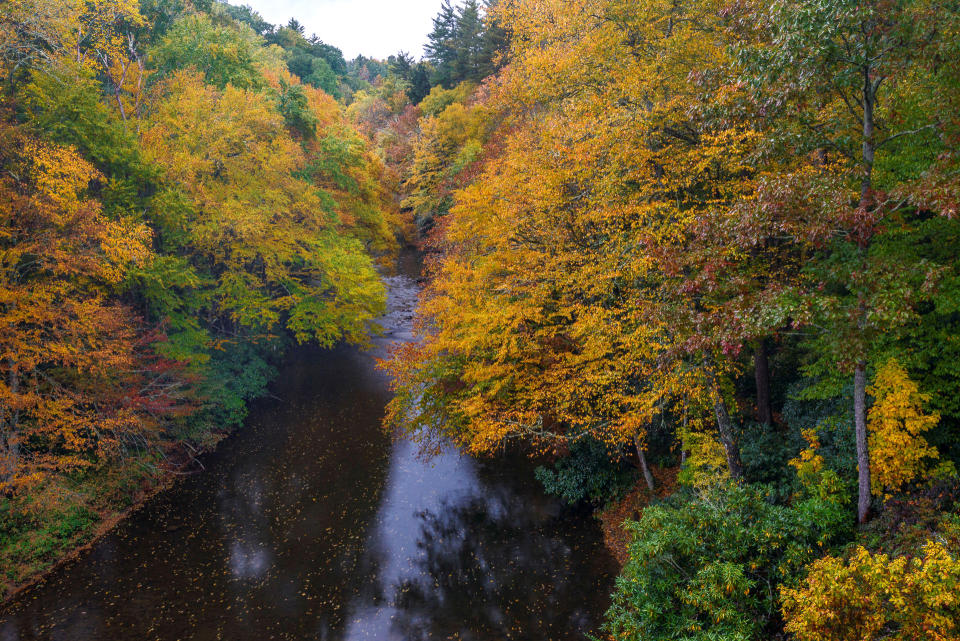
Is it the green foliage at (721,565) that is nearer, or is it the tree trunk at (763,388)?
the green foliage at (721,565)

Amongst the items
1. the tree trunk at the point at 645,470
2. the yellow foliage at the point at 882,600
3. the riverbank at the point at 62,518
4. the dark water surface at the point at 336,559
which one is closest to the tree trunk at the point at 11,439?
the riverbank at the point at 62,518

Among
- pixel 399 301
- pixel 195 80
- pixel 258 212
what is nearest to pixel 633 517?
pixel 258 212

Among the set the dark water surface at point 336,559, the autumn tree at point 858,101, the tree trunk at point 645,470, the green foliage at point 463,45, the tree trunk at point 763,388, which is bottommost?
the dark water surface at point 336,559

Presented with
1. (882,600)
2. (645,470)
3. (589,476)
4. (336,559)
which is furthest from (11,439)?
(882,600)

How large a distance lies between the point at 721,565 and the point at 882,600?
6.79ft

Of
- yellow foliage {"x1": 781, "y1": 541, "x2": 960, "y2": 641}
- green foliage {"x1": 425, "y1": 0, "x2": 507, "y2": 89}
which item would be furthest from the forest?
green foliage {"x1": 425, "y1": 0, "x2": 507, "y2": 89}

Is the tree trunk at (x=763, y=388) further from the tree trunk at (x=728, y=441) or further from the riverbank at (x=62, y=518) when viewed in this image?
the riverbank at (x=62, y=518)

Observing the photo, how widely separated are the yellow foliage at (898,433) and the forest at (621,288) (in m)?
0.05

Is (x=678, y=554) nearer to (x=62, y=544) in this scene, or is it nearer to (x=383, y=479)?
(x=383, y=479)

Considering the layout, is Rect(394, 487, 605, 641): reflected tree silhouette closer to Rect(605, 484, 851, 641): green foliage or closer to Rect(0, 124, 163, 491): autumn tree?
Rect(605, 484, 851, 641): green foliage

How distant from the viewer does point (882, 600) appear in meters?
5.66

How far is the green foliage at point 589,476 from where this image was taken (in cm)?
1450

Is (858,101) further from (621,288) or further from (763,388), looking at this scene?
(763,388)

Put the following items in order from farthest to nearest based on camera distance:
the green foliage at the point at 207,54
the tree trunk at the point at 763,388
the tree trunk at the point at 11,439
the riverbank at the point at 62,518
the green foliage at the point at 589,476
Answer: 1. the green foliage at the point at 207,54
2. the green foliage at the point at 589,476
3. the tree trunk at the point at 11,439
4. the tree trunk at the point at 763,388
5. the riverbank at the point at 62,518
